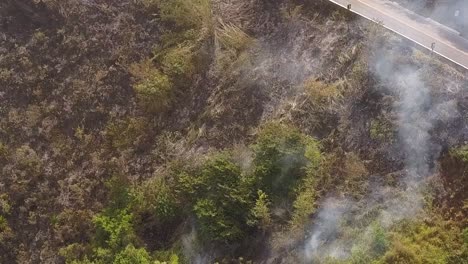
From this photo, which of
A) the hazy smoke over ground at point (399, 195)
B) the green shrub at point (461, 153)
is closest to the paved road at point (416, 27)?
the hazy smoke over ground at point (399, 195)

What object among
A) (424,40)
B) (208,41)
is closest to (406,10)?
(424,40)

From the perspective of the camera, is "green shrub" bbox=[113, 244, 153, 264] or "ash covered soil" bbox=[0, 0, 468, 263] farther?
"green shrub" bbox=[113, 244, 153, 264]

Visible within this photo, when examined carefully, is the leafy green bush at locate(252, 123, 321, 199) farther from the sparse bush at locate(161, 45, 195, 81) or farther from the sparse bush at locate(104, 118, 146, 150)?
the sparse bush at locate(104, 118, 146, 150)

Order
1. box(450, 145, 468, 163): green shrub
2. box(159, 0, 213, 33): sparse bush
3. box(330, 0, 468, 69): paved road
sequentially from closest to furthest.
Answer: box(450, 145, 468, 163): green shrub, box(330, 0, 468, 69): paved road, box(159, 0, 213, 33): sparse bush

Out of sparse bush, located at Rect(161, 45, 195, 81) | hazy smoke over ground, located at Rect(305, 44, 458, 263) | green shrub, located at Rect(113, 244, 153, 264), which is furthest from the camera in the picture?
sparse bush, located at Rect(161, 45, 195, 81)

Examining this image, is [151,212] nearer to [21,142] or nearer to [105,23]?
[21,142]

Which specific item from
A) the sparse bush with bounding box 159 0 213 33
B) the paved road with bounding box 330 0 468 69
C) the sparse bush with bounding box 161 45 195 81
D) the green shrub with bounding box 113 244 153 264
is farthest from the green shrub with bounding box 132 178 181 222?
the paved road with bounding box 330 0 468 69

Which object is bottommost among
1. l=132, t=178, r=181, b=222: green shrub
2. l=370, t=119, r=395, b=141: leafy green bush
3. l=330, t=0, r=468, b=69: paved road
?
l=132, t=178, r=181, b=222: green shrub

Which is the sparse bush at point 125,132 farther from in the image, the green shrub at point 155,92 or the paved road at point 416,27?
the paved road at point 416,27
